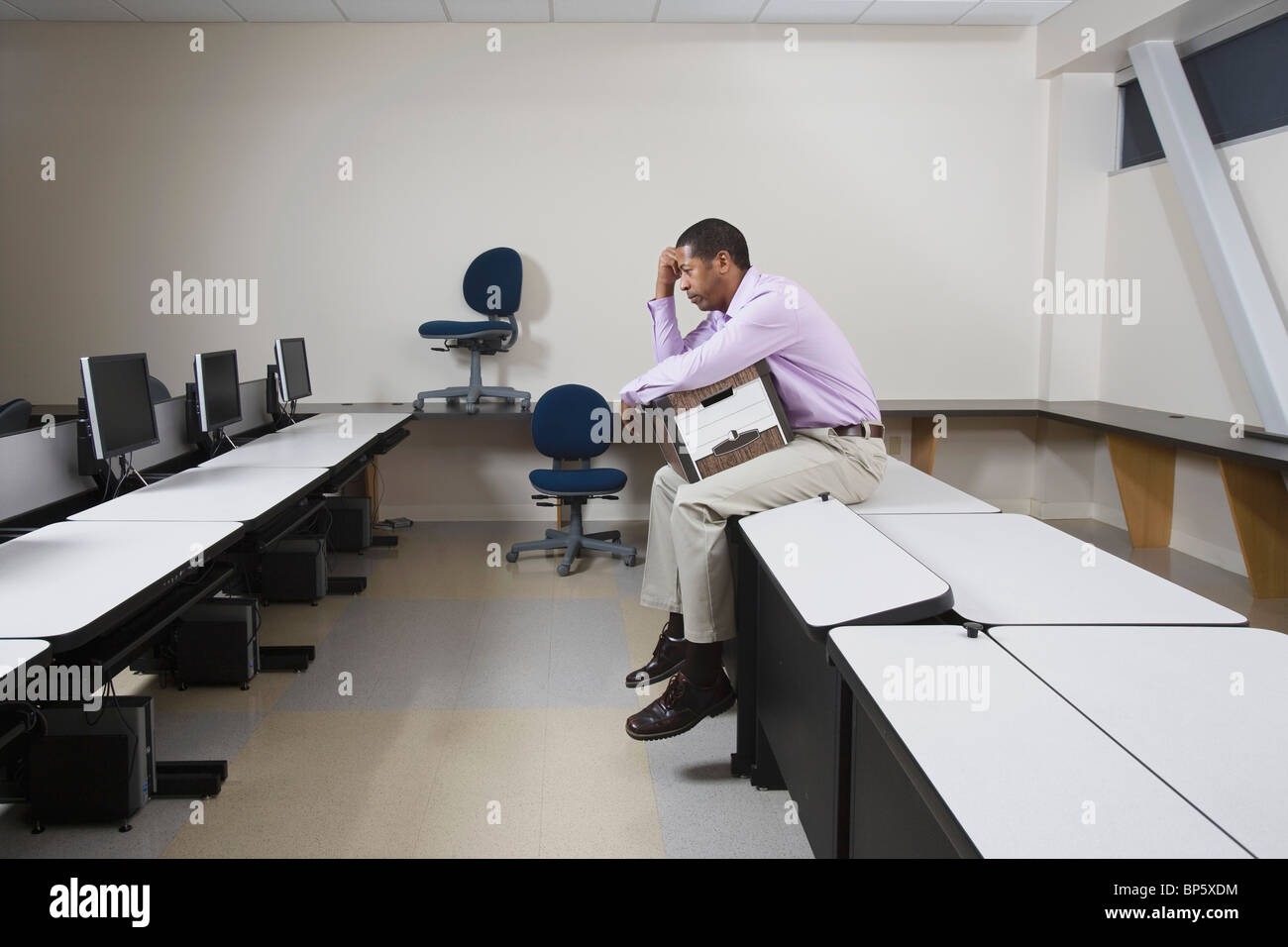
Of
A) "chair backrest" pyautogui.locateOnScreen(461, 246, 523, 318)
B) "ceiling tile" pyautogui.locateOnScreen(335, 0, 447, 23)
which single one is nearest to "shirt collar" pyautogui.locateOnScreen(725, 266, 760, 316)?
"chair backrest" pyautogui.locateOnScreen(461, 246, 523, 318)

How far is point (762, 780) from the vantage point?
262 centimetres

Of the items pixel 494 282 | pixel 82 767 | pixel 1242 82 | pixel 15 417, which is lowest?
pixel 82 767

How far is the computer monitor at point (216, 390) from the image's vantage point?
3713 mm

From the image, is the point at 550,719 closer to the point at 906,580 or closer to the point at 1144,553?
the point at 906,580

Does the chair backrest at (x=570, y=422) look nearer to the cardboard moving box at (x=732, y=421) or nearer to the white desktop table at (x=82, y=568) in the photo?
the cardboard moving box at (x=732, y=421)

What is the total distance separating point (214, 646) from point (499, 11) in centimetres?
384

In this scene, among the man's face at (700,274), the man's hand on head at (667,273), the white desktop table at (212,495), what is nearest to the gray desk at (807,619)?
the man's face at (700,274)

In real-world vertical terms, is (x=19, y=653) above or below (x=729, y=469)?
below

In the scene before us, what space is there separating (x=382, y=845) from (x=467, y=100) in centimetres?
→ 454

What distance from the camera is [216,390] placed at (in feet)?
12.7

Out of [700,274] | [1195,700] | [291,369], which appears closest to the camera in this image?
[1195,700]

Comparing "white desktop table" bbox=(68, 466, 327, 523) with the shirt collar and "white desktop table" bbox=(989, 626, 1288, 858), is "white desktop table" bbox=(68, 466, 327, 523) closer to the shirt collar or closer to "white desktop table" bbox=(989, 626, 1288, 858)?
the shirt collar

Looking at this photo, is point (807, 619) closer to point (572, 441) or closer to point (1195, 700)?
point (1195, 700)

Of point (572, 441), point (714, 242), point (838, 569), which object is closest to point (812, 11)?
point (572, 441)
